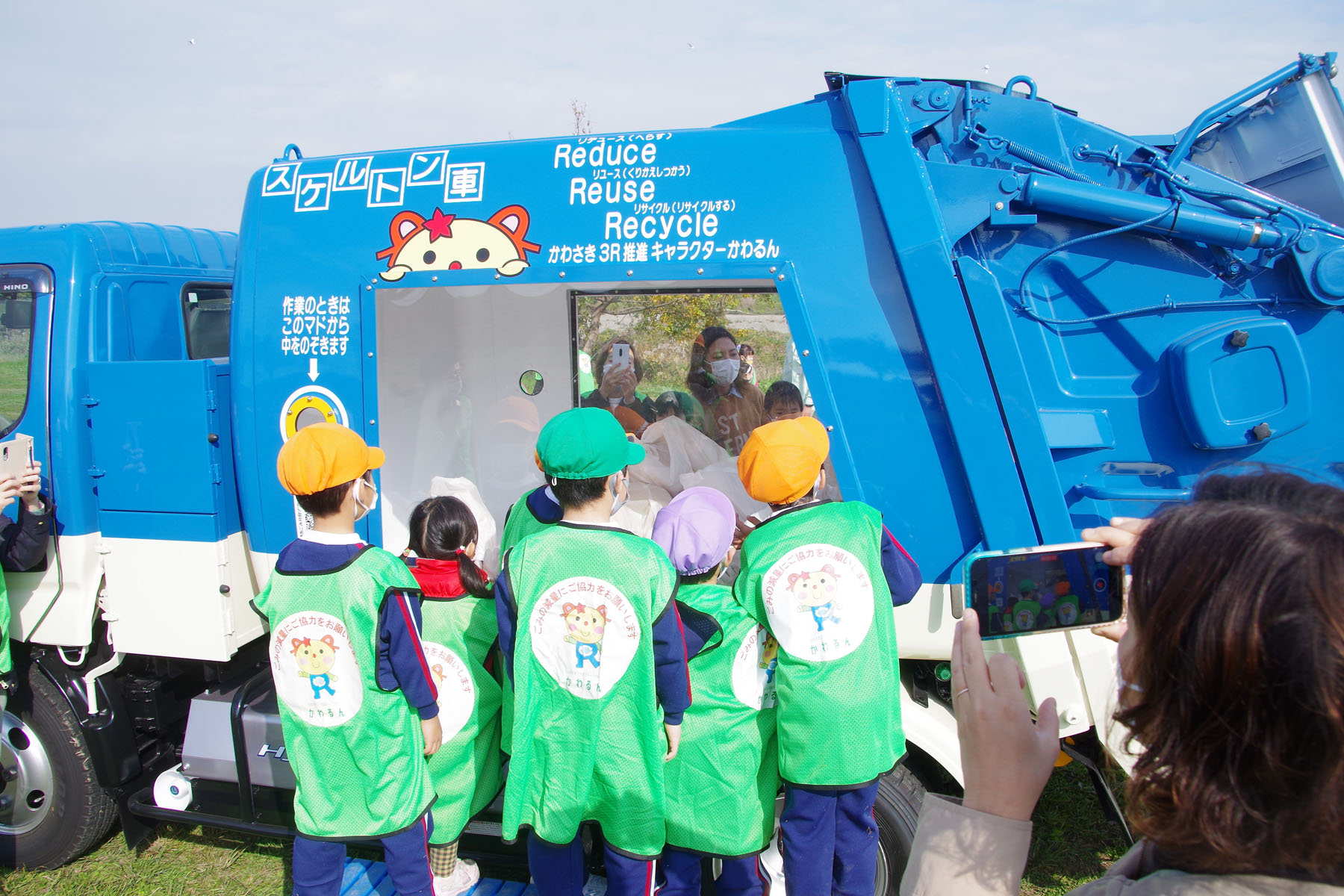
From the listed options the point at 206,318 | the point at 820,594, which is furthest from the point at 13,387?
the point at 820,594

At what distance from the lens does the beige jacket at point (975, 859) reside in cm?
90

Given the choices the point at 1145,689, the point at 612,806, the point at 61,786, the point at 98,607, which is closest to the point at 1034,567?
the point at 1145,689

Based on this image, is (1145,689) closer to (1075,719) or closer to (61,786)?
(1075,719)

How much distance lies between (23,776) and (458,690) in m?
2.07

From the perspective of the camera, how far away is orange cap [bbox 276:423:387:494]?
83.7 inches

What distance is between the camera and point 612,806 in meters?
2.11

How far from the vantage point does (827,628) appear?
2.08 m

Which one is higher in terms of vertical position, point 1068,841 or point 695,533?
point 695,533

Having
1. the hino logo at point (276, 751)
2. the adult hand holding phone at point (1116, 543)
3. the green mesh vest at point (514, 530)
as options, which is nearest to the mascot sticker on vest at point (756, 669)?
the green mesh vest at point (514, 530)

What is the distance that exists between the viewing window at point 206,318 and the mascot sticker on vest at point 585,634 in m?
2.28

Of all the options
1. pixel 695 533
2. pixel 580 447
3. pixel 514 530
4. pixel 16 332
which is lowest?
pixel 695 533

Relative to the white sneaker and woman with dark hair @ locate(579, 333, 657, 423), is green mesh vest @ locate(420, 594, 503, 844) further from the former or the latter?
woman with dark hair @ locate(579, 333, 657, 423)

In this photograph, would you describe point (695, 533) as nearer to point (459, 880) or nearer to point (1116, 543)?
point (1116, 543)

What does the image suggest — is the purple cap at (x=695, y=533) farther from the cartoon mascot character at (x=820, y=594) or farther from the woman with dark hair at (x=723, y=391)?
the woman with dark hair at (x=723, y=391)
